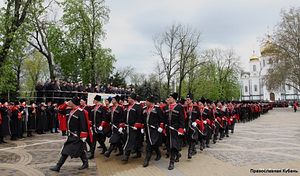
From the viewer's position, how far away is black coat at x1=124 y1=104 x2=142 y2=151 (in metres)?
9.72

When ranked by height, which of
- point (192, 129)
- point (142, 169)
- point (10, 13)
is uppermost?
point (10, 13)

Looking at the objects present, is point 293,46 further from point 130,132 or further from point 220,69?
point 130,132

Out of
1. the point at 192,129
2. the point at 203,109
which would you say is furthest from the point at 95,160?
the point at 203,109

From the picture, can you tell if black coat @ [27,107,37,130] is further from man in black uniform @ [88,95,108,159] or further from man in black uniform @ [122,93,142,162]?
man in black uniform @ [122,93,142,162]

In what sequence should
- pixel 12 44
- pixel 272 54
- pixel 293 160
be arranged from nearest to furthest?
pixel 293 160
pixel 12 44
pixel 272 54

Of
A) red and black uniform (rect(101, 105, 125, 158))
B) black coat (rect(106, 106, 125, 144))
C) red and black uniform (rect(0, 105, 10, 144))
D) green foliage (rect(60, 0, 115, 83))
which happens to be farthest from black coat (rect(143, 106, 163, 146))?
green foliage (rect(60, 0, 115, 83))

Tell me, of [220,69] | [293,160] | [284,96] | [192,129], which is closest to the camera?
[293,160]

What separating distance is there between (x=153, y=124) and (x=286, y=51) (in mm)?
44975

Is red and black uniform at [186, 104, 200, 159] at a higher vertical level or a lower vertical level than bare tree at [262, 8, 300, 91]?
lower

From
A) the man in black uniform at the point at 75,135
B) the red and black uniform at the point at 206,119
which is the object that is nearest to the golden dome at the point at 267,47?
the red and black uniform at the point at 206,119

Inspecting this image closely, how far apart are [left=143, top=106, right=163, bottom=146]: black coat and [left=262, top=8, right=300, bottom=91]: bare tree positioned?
4309 cm

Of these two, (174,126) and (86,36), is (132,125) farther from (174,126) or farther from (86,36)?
(86,36)

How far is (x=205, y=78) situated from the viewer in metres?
58.2

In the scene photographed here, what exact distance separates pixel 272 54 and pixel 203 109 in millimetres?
44198
